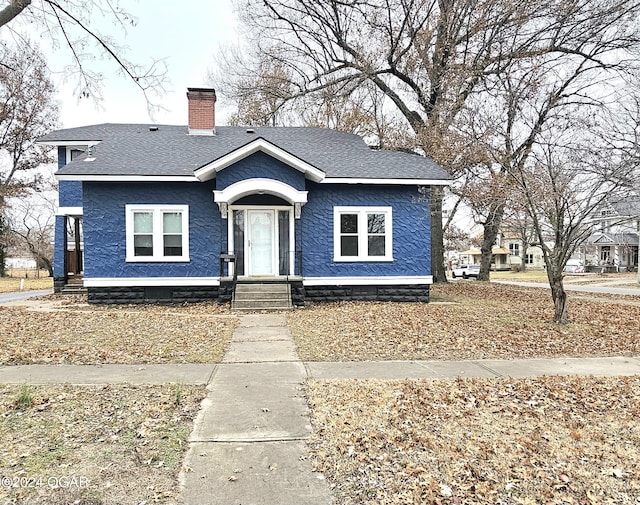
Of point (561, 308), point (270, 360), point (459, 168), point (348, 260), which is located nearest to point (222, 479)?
point (270, 360)

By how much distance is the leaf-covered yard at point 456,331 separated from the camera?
8.09 m

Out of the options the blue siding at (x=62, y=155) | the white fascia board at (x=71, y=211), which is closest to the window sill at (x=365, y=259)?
the white fascia board at (x=71, y=211)

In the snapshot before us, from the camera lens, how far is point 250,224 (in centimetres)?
1473

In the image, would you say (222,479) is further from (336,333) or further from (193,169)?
(193,169)

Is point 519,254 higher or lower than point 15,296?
higher

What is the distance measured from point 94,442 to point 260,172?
1065cm

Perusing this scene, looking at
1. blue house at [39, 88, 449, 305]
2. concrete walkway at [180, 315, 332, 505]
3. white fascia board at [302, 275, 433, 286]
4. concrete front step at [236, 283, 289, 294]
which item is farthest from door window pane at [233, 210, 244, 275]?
concrete walkway at [180, 315, 332, 505]

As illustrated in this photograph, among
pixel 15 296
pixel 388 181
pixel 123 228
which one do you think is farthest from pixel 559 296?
pixel 15 296

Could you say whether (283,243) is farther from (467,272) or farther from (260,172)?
(467,272)

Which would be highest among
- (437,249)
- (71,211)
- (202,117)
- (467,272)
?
(202,117)

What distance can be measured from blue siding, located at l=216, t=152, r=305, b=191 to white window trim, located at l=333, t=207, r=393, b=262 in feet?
5.82

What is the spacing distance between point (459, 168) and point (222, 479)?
15.7 meters

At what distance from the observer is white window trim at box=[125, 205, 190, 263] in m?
14.4

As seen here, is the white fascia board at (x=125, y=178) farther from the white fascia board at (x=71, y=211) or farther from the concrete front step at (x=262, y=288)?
the white fascia board at (x=71, y=211)
